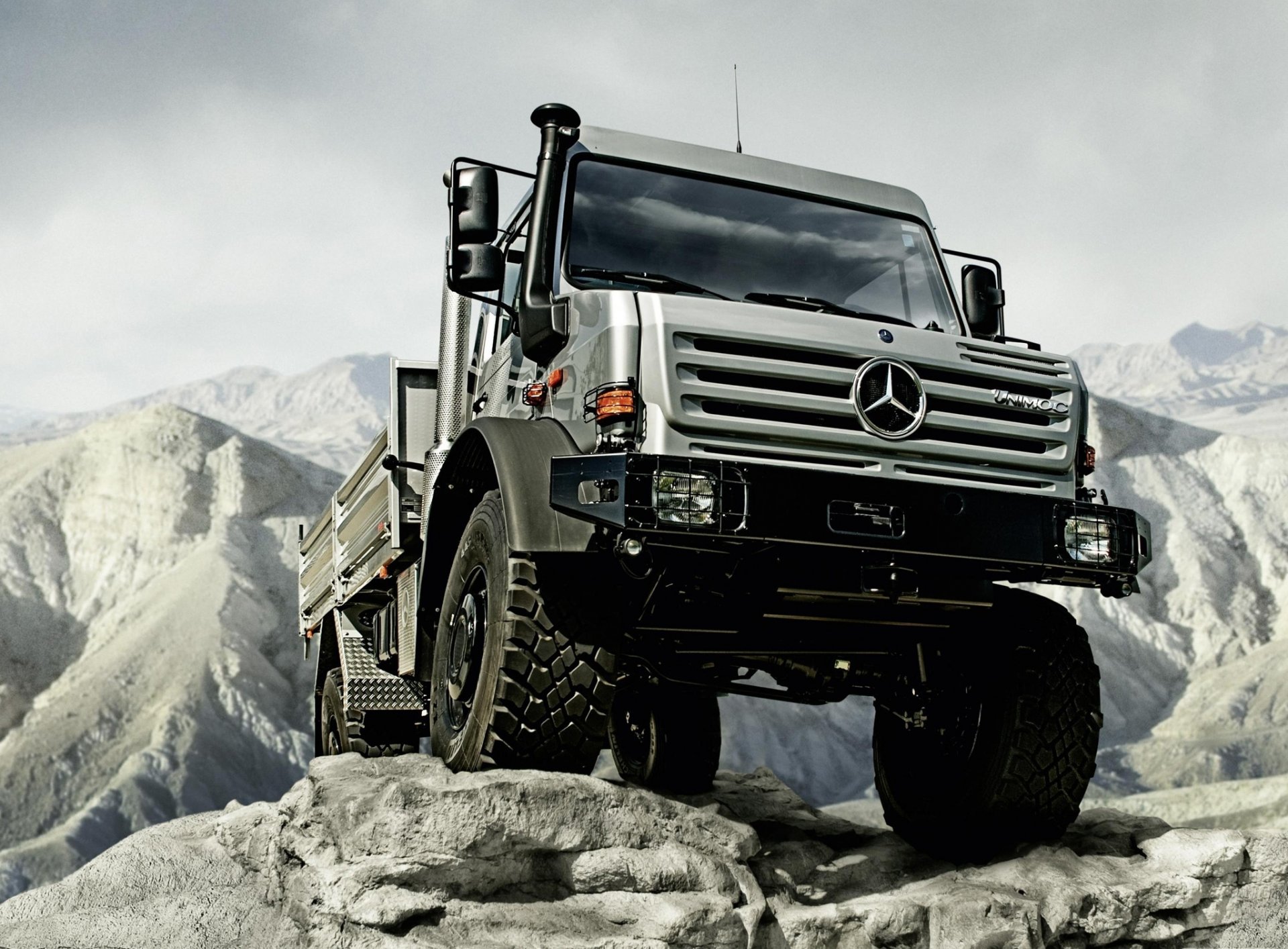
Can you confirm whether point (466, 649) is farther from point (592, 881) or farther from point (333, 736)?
point (333, 736)

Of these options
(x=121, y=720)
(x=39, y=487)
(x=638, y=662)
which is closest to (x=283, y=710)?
Answer: (x=121, y=720)

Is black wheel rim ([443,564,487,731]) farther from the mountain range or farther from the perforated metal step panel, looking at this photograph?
the mountain range

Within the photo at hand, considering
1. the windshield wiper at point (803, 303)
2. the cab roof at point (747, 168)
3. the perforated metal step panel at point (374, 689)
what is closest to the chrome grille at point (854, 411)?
the windshield wiper at point (803, 303)

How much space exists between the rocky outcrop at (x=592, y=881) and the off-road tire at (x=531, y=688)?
14cm

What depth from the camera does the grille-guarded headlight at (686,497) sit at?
452 centimetres

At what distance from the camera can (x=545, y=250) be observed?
18.0ft

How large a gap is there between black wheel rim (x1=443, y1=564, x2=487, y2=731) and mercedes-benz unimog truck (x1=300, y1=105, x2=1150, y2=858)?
0.05ft

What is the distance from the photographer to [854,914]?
201 inches

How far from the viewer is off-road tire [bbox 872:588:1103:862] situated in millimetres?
5734

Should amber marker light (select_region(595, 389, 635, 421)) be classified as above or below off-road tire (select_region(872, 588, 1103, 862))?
above

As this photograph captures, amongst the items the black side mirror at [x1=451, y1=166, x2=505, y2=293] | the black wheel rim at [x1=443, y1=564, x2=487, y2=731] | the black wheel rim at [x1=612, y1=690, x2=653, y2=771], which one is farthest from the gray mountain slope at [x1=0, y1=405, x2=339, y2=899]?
the black side mirror at [x1=451, y1=166, x2=505, y2=293]

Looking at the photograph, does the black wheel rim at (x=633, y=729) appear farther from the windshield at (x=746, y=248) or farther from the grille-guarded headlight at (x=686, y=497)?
the grille-guarded headlight at (x=686, y=497)

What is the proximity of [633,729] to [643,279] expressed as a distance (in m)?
4.22

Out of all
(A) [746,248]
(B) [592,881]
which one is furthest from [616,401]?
(B) [592,881]
